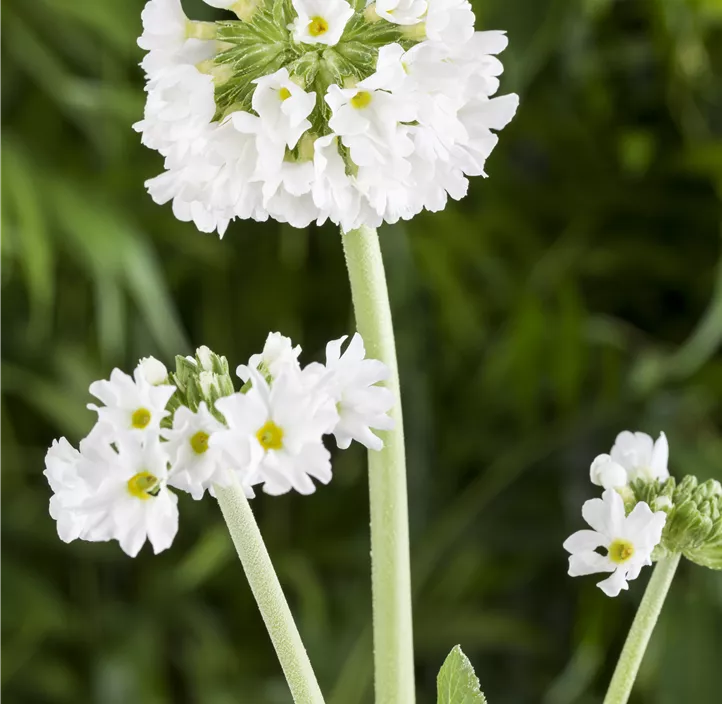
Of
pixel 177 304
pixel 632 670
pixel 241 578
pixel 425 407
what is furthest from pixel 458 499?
pixel 632 670

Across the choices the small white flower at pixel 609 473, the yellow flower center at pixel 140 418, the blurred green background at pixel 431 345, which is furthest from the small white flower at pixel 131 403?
the blurred green background at pixel 431 345

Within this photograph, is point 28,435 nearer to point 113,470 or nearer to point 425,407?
point 425,407

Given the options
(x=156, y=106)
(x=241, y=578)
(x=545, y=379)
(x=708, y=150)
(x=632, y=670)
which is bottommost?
(x=632, y=670)

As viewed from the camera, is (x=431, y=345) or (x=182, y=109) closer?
(x=182, y=109)

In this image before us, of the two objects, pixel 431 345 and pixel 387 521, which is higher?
pixel 431 345

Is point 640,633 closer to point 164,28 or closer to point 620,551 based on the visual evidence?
point 620,551

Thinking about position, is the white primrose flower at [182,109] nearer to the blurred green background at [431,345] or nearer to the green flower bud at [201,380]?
the green flower bud at [201,380]

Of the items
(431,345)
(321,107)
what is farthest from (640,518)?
(431,345)
